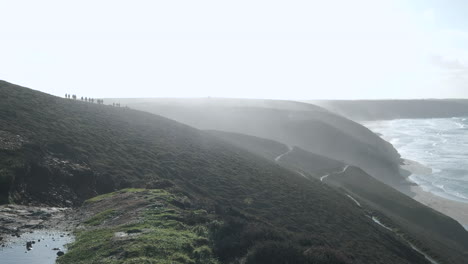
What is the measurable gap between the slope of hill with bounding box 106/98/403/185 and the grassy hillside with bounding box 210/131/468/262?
21.6m

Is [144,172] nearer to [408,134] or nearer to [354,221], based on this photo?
[354,221]

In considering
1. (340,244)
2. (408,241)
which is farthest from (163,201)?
(408,241)

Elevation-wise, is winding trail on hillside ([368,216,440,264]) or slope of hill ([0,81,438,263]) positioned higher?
slope of hill ([0,81,438,263])

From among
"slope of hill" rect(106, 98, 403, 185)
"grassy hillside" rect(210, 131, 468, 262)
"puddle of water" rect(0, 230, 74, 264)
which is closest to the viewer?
"puddle of water" rect(0, 230, 74, 264)

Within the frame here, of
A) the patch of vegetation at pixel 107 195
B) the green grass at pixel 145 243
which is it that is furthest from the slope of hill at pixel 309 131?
the green grass at pixel 145 243

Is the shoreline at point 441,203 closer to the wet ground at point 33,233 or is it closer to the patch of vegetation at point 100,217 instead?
the patch of vegetation at point 100,217

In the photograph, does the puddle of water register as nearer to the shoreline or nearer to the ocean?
the shoreline

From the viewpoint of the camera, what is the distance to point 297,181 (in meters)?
53.3

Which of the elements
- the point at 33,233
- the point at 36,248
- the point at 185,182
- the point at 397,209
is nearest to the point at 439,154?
the point at 397,209

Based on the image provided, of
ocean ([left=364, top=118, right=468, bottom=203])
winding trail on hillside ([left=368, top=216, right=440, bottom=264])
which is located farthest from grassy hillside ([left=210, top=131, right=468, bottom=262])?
ocean ([left=364, top=118, right=468, bottom=203])

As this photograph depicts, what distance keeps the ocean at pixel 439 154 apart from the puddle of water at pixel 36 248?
7414cm

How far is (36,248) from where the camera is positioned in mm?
17906

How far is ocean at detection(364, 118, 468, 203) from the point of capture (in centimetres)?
8312

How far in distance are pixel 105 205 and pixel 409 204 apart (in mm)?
50238
